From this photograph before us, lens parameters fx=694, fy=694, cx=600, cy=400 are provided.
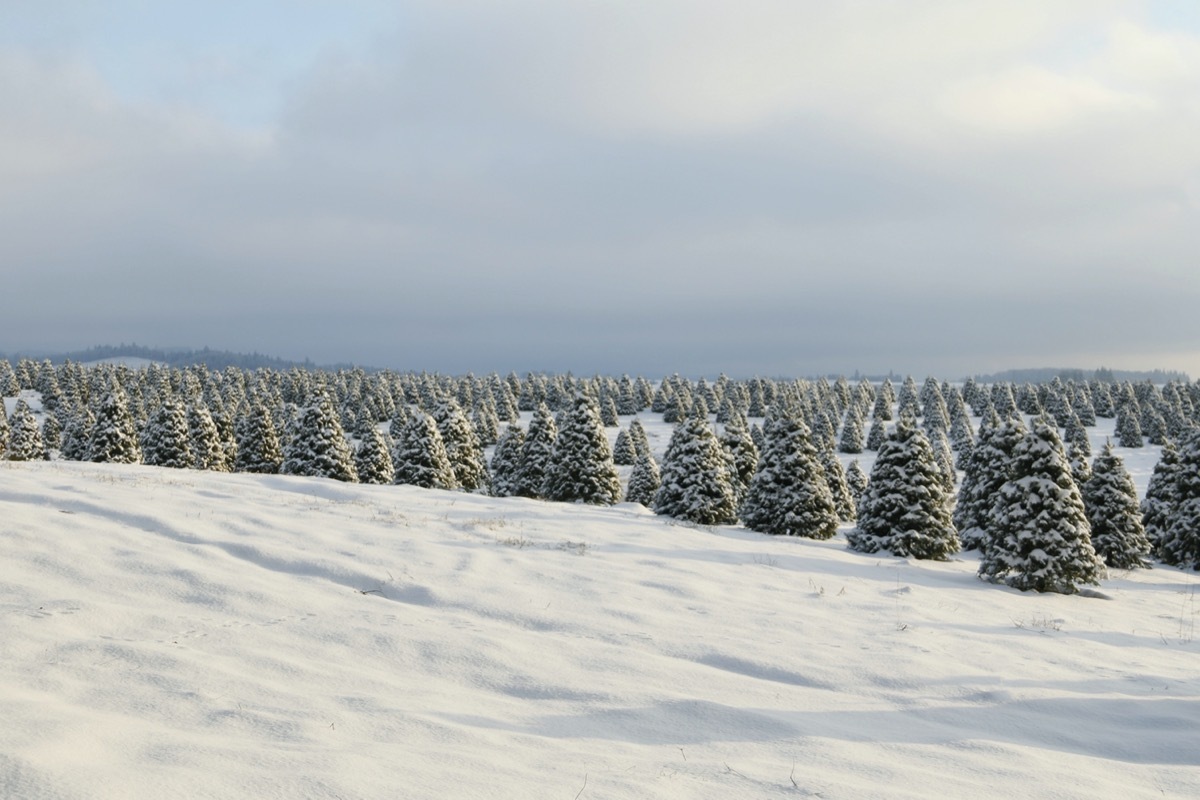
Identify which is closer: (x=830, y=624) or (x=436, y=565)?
(x=830, y=624)

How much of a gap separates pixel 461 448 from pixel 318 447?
9.03m

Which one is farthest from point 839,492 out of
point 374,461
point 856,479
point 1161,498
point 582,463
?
point 374,461

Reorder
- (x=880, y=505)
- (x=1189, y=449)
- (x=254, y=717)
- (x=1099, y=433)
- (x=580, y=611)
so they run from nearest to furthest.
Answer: (x=254, y=717), (x=580, y=611), (x=880, y=505), (x=1189, y=449), (x=1099, y=433)

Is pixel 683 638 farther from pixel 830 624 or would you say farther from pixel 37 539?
pixel 37 539

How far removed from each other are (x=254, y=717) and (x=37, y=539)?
5966 millimetres

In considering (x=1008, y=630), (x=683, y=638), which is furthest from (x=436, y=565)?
(x=1008, y=630)

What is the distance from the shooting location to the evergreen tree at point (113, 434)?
40.0 meters

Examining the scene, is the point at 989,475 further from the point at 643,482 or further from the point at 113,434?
the point at 113,434

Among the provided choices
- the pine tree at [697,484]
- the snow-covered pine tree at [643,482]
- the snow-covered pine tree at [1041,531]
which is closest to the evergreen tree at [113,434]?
the snow-covered pine tree at [643,482]

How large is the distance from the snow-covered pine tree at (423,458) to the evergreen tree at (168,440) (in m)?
13.8

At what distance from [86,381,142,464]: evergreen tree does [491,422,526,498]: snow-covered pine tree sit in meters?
21.7

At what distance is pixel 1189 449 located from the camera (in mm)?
30125

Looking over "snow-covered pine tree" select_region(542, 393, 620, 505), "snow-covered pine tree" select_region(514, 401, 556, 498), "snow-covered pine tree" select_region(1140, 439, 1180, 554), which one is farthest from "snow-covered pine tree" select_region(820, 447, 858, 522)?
"snow-covered pine tree" select_region(514, 401, 556, 498)

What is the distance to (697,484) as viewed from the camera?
96.9ft
